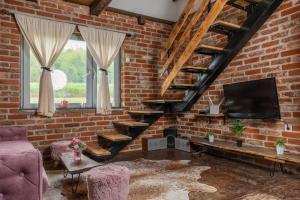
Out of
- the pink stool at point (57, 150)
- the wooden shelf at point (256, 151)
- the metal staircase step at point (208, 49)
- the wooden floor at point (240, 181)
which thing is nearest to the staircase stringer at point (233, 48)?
the metal staircase step at point (208, 49)

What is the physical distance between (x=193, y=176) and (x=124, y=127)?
168cm

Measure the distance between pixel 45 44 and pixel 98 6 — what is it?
1043 mm

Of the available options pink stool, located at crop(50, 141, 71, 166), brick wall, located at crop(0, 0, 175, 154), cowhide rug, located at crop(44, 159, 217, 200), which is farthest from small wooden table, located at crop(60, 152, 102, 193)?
brick wall, located at crop(0, 0, 175, 154)

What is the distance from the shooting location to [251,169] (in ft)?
10.5

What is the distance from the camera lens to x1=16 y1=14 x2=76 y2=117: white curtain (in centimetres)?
346

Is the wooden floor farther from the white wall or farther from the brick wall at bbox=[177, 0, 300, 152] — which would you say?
the white wall

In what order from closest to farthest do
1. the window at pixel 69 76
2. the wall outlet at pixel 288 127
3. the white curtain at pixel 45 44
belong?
the wall outlet at pixel 288 127, the white curtain at pixel 45 44, the window at pixel 69 76

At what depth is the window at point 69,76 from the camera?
3.56 metres

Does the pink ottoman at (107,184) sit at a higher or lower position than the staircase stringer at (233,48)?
lower

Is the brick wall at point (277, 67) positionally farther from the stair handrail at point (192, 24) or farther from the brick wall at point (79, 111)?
the brick wall at point (79, 111)

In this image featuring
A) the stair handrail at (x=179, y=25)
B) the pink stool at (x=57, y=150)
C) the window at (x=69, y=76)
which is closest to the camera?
the pink stool at (x=57, y=150)

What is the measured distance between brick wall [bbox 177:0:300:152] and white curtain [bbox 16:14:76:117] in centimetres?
280

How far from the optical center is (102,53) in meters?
4.04

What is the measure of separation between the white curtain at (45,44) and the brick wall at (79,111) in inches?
5.5
